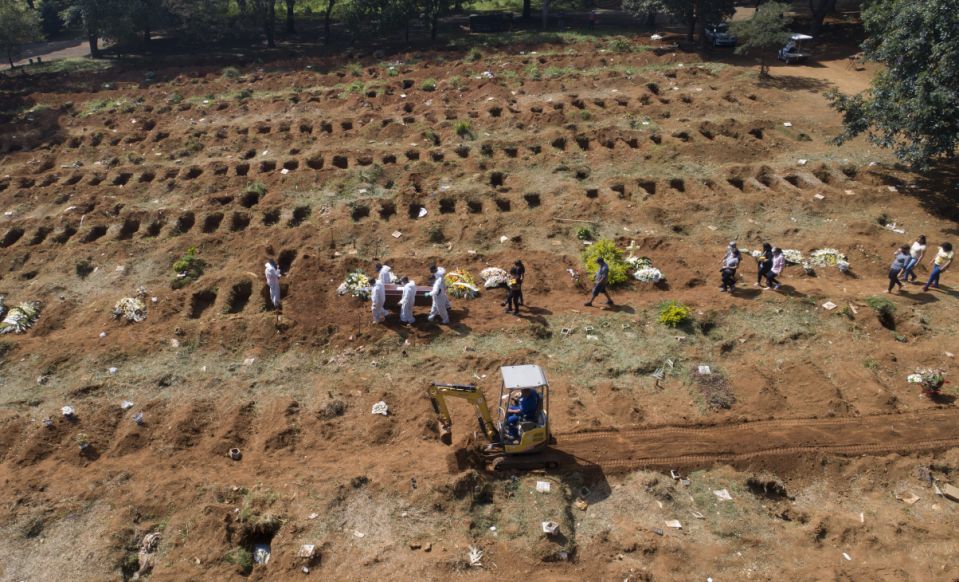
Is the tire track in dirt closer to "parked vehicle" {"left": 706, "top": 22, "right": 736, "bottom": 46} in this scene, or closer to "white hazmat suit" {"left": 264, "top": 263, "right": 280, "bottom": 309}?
"white hazmat suit" {"left": 264, "top": 263, "right": 280, "bottom": 309}

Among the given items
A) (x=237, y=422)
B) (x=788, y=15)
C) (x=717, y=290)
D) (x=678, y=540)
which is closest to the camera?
(x=678, y=540)

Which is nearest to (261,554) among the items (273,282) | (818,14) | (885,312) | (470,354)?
(470,354)

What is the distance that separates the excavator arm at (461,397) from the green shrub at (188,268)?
7944 millimetres

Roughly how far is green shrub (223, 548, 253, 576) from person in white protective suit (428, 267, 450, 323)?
5913 mm

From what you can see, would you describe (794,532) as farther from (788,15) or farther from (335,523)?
(788,15)

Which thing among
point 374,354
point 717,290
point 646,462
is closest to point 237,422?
point 374,354

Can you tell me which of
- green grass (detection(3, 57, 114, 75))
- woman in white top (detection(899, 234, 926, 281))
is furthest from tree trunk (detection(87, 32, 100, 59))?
woman in white top (detection(899, 234, 926, 281))

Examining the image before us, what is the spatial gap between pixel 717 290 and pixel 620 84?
45.9ft

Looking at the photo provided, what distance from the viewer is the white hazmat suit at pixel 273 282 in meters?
13.8

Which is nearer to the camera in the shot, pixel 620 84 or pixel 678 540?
pixel 678 540

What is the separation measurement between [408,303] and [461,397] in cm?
373

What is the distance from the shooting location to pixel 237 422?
36.0 feet

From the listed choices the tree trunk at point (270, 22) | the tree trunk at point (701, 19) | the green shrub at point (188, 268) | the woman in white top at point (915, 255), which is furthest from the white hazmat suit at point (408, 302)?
the tree trunk at point (270, 22)

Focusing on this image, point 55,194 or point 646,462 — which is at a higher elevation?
point 55,194
